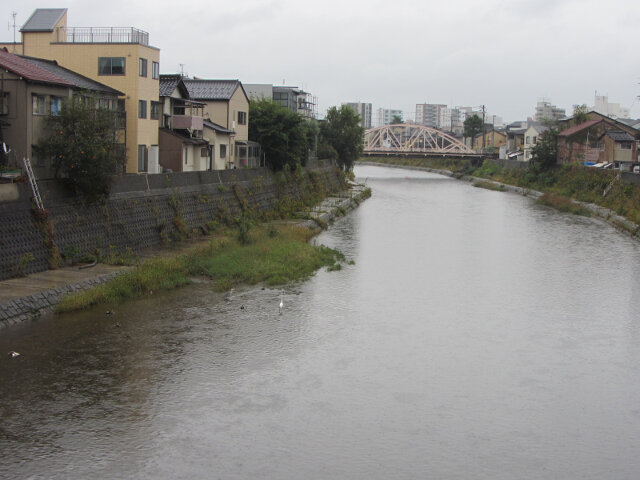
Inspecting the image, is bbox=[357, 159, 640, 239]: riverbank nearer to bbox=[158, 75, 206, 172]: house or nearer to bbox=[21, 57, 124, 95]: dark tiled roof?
bbox=[158, 75, 206, 172]: house

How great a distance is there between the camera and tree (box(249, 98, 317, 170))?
2856 cm

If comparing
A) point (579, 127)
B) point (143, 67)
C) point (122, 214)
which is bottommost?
point (122, 214)

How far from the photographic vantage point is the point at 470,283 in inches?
625

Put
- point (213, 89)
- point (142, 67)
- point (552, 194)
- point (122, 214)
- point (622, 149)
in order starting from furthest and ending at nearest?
point (622, 149)
point (552, 194)
point (213, 89)
point (142, 67)
point (122, 214)

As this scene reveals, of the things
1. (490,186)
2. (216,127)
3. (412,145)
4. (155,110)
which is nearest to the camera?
(155,110)

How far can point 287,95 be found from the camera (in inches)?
2302

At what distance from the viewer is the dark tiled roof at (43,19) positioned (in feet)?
69.5

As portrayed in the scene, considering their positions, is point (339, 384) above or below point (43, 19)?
below

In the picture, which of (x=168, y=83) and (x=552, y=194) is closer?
(x=168, y=83)

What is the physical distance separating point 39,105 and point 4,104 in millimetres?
779

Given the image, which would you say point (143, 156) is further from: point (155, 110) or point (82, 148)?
point (82, 148)

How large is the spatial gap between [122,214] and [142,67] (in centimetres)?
695

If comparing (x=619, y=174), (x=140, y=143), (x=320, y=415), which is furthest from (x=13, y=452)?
(x=619, y=174)

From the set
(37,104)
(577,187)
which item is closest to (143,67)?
(37,104)
